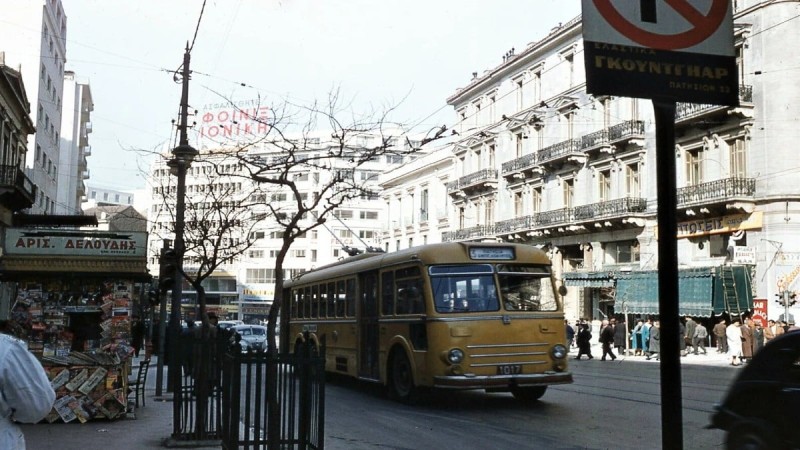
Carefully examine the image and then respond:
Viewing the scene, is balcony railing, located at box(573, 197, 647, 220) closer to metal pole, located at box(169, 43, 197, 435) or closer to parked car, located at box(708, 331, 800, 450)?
metal pole, located at box(169, 43, 197, 435)

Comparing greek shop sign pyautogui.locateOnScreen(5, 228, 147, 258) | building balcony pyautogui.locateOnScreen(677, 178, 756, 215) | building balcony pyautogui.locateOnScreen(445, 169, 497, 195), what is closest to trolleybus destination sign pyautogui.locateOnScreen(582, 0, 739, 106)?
greek shop sign pyautogui.locateOnScreen(5, 228, 147, 258)

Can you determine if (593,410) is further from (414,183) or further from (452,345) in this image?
(414,183)

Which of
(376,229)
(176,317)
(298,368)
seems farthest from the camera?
(376,229)

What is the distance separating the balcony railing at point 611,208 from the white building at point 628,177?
6cm

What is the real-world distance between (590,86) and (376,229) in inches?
3680

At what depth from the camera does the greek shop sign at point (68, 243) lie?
13227 mm

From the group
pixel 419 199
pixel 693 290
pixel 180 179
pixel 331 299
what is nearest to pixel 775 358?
pixel 180 179

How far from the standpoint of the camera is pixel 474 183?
5391 cm

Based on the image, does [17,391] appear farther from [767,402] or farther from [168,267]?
[168,267]

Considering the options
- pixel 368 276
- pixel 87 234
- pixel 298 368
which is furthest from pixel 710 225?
pixel 298 368

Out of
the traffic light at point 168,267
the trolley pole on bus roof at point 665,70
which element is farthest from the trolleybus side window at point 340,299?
the trolley pole on bus roof at point 665,70

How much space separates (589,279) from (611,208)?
155 inches

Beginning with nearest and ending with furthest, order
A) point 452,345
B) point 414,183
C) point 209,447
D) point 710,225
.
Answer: point 209,447 < point 452,345 < point 710,225 < point 414,183

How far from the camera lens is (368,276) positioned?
16.4 metres
